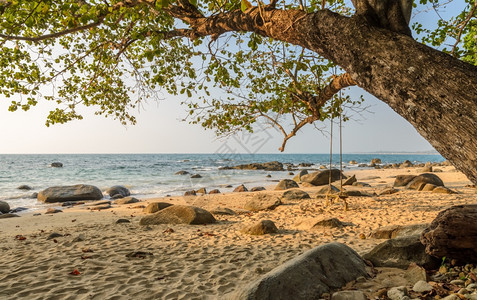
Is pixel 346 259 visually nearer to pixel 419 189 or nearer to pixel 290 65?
pixel 290 65

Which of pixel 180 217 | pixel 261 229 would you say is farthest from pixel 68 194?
pixel 261 229

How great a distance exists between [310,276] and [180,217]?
19.1ft

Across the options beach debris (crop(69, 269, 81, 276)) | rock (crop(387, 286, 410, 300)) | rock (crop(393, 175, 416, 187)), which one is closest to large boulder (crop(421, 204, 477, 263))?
rock (crop(387, 286, 410, 300))

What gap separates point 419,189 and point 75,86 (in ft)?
51.5

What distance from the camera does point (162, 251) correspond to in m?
5.68

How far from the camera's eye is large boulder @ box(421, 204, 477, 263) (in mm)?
3211

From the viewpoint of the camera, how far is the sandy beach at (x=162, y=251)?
12.9ft

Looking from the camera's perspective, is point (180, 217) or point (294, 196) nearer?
point (180, 217)

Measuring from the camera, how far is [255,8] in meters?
3.63

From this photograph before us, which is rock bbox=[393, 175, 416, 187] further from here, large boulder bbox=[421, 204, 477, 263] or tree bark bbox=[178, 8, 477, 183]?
tree bark bbox=[178, 8, 477, 183]

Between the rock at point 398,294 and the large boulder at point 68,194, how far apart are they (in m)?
17.0

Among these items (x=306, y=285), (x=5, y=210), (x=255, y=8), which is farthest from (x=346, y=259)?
(x=5, y=210)

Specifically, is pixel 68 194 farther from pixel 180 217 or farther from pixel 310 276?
pixel 310 276

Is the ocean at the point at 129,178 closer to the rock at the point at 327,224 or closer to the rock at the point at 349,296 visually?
the rock at the point at 327,224
